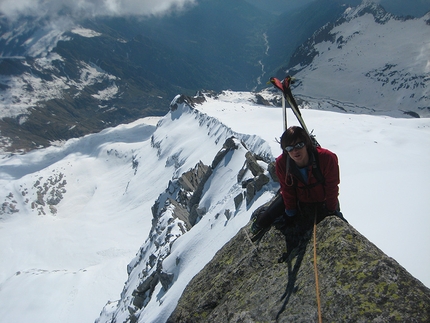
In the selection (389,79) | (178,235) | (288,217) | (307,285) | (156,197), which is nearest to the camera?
(307,285)

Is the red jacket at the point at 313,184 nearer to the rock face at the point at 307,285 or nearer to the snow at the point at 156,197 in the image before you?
the rock face at the point at 307,285

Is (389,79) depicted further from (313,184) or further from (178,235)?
(313,184)

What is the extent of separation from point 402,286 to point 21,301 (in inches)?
2312

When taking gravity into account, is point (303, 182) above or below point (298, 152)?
below

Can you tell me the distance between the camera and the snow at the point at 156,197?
43.8ft

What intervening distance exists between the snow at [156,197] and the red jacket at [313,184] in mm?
4359

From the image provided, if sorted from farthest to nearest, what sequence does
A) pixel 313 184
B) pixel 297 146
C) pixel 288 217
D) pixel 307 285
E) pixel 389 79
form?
pixel 389 79, pixel 288 217, pixel 313 184, pixel 297 146, pixel 307 285

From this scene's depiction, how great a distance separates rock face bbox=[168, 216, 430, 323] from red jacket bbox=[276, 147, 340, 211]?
44 centimetres

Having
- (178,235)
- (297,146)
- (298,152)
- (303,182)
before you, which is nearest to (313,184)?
(303,182)

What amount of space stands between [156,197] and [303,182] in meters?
62.2

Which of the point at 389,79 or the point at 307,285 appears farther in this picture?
the point at 389,79

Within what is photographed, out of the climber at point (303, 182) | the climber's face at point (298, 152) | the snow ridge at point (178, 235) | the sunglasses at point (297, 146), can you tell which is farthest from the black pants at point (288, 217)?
the snow ridge at point (178, 235)

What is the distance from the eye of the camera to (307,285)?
4.68m

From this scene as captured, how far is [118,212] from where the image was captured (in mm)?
72875
